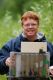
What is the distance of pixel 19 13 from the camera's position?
7.95 metres

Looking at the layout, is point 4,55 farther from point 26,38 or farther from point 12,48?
point 26,38

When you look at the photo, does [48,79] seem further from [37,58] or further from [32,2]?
[32,2]

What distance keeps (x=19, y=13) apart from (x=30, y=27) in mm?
3032

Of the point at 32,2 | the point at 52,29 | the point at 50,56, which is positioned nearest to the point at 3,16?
the point at 32,2

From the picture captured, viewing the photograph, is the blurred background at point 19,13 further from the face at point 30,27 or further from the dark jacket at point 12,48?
the face at point 30,27

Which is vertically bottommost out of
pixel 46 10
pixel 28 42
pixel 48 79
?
pixel 48 79

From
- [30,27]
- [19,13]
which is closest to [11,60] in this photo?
[30,27]

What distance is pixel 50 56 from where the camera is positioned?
519 centimetres

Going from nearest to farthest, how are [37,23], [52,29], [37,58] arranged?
[37,58]
[37,23]
[52,29]

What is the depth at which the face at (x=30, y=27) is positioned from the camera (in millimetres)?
4945

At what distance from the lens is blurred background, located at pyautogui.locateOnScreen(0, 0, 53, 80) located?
7.20 meters

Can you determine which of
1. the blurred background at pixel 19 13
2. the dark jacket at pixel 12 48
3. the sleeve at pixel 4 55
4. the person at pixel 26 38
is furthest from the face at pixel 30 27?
the blurred background at pixel 19 13

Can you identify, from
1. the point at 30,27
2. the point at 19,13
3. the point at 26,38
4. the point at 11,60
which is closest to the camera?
the point at 11,60

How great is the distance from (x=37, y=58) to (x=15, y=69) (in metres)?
0.22
